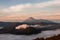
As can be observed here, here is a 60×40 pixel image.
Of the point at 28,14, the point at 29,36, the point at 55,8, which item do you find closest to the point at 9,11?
the point at 28,14

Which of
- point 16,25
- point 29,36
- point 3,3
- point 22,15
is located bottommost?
point 29,36

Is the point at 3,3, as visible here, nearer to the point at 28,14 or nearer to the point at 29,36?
the point at 28,14

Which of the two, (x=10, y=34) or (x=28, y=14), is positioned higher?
(x=28, y=14)

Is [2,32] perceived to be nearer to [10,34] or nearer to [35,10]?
[10,34]

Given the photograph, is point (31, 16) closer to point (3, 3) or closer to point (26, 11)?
point (26, 11)

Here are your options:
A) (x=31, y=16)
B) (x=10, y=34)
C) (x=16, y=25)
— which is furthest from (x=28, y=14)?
(x=10, y=34)

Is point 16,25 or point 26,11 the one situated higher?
point 26,11

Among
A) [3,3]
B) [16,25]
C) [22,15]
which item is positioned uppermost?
[3,3]
